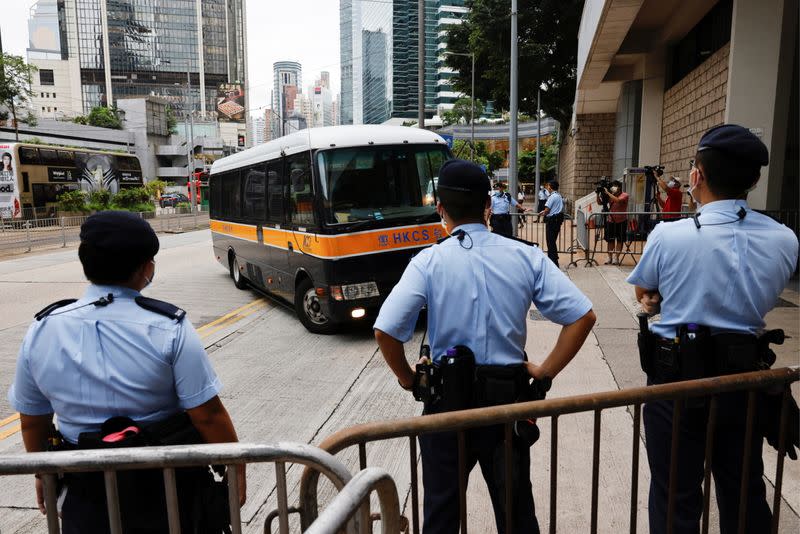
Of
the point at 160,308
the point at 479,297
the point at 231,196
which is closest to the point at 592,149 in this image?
the point at 231,196

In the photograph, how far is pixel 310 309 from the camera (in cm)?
817

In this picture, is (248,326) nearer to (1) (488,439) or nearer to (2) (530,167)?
(1) (488,439)

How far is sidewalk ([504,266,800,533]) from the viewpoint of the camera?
11.2ft

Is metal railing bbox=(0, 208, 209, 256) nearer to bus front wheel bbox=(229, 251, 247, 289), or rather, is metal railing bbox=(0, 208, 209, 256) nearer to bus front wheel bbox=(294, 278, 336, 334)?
bus front wheel bbox=(229, 251, 247, 289)

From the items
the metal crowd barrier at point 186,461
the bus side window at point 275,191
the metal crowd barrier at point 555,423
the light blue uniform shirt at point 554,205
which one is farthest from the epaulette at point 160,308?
the light blue uniform shirt at point 554,205

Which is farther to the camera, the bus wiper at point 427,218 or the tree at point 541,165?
the tree at point 541,165

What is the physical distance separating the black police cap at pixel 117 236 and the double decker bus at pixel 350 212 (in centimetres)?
513

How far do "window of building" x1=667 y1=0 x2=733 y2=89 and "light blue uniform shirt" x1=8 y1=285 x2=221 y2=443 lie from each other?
1347cm

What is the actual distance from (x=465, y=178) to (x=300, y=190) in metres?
5.74

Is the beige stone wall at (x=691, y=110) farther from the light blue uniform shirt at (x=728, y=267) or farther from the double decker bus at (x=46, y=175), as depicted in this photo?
the double decker bus at (x=46, y=175)

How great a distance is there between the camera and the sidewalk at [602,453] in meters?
3.42

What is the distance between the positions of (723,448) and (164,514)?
6.84 ft

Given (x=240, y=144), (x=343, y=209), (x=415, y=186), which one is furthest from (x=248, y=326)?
(x=240, y=144)

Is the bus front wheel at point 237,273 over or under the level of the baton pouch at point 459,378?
under
